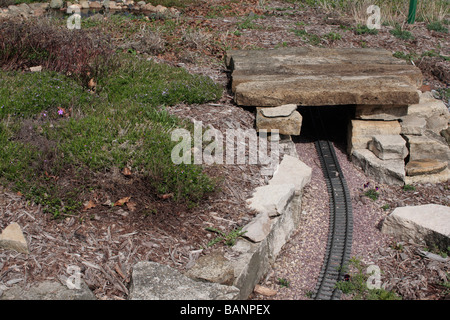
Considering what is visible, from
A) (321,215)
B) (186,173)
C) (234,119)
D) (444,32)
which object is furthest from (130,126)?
(444,32)

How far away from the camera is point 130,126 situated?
5.66m

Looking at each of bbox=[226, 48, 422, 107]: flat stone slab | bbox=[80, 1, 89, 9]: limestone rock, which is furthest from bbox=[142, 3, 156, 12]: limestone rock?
bbox=[226, 48, 422, 107]: flat stone slab

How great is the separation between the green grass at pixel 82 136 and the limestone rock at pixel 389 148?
8.68 feet

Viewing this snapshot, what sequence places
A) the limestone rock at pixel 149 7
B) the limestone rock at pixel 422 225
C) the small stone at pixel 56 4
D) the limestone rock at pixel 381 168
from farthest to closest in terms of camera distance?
the small stone at pixel 56 4 → the limestone rock at pixel 149 7 → the limestone rock at pixel 381 168 → the limestone rock at pixel 422 225

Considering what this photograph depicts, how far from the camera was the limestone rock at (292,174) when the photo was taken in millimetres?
5825

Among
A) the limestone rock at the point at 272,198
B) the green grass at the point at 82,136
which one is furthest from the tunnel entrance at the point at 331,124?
the limestone rock at the point at 272,198

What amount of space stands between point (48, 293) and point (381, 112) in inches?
221

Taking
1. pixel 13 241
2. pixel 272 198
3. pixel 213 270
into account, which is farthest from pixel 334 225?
pixel 13 241

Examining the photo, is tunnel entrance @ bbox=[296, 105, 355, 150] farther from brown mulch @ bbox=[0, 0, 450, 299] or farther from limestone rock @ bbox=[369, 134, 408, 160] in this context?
brown mulch @ bbox=[0, 0, 450, 299]

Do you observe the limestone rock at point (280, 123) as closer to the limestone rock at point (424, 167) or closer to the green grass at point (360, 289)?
the limestone rock at point (424, 167)

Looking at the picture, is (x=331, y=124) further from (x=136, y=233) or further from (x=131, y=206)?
(x=136, y=233)

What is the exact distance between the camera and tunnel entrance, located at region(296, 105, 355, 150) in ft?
26.6

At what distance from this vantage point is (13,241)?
4031mm
